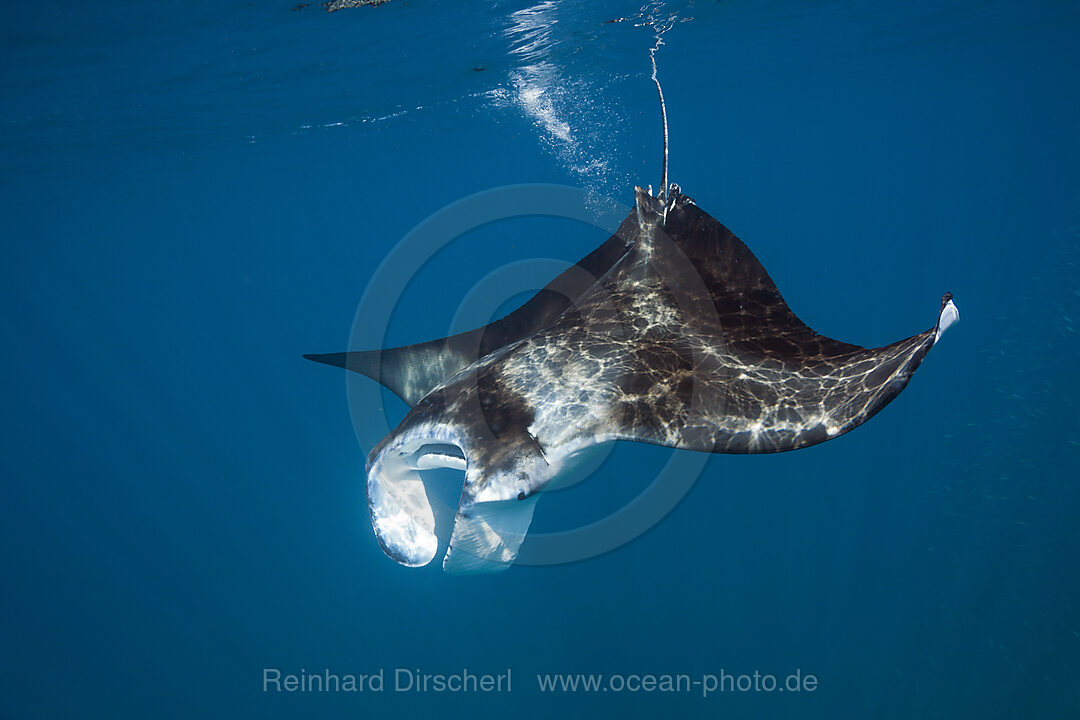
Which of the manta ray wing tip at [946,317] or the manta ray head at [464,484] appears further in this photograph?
the manta ray head at [464,484]

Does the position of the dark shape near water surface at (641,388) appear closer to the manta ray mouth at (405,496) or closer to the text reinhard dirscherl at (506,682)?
the manta ray mouth at (405,496)

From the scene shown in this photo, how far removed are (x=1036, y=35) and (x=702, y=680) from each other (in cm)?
2073

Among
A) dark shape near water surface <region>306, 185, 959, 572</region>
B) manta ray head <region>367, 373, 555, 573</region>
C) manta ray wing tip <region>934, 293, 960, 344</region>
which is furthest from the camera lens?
manta ray head <region>367, 373, 555, 573</region>

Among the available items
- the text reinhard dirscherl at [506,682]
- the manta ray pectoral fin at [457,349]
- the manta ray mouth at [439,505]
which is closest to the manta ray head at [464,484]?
the manta ray mouth at [439,505]

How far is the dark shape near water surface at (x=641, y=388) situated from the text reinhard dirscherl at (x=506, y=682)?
388 inches

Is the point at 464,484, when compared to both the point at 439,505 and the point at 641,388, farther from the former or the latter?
the point at 641,388

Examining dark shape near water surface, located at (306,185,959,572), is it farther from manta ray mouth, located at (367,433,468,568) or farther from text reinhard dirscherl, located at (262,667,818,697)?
text reinhard dirscherl, located at (262,667,818,697)

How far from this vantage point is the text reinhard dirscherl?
446 inches

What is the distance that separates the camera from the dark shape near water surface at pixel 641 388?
9.36ft

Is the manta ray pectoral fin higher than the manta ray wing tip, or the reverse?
the manta ray pectoral fin

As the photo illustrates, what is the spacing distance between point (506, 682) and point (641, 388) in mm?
11504

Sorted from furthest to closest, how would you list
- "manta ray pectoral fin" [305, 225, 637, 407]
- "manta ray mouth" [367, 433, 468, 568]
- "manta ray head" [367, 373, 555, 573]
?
"manta ray pectoral fin" [305, 225, 637, 407]
"manta ray mouth" [367, 433, 468, 568]
"manta ray head" [367, 373, 555, 573]

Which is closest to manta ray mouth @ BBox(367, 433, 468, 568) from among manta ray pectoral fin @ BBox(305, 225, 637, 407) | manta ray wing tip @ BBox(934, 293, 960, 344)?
manta ray pectoral fin @ BBox(305, 225, 637, 407)

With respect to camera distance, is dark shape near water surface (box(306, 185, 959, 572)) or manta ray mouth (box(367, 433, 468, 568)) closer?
dark shape near water surface (box(306, 185, 959, 572))
